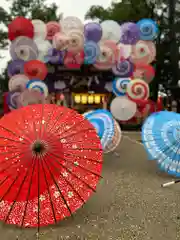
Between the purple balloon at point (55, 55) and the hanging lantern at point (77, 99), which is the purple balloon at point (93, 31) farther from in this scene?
the hanging lantern at point (77, 99)

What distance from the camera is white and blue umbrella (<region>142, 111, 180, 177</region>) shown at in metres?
4.25

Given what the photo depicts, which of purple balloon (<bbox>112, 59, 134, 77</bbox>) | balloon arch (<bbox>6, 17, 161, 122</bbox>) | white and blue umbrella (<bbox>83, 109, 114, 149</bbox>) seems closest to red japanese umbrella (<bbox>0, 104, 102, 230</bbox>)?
white and blue umbrella (<bbox>83, 109, 114, 149</bbox>)

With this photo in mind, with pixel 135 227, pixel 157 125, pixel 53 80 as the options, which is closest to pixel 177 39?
pixel 53 80

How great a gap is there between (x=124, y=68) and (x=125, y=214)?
10721 mm

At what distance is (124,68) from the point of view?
13352mm

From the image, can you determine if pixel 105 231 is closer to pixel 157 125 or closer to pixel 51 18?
pixel 157 125

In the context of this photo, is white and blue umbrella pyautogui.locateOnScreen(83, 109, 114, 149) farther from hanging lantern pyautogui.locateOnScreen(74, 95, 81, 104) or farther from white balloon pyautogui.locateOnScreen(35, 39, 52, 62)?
hanging lantern pyautogui.locateOnScreen(74, 95, 81, 104)

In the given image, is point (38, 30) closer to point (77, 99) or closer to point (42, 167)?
point (77, 99)

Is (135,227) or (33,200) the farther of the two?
(135,227)

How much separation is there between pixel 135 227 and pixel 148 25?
1147 cm

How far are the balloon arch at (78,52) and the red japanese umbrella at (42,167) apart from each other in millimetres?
8938

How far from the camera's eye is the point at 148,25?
42.4 ft

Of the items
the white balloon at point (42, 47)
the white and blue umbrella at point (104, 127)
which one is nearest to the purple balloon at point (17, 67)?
the white balloon at point (42, 47)

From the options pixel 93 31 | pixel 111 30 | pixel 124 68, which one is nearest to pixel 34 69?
pixel 93 31
